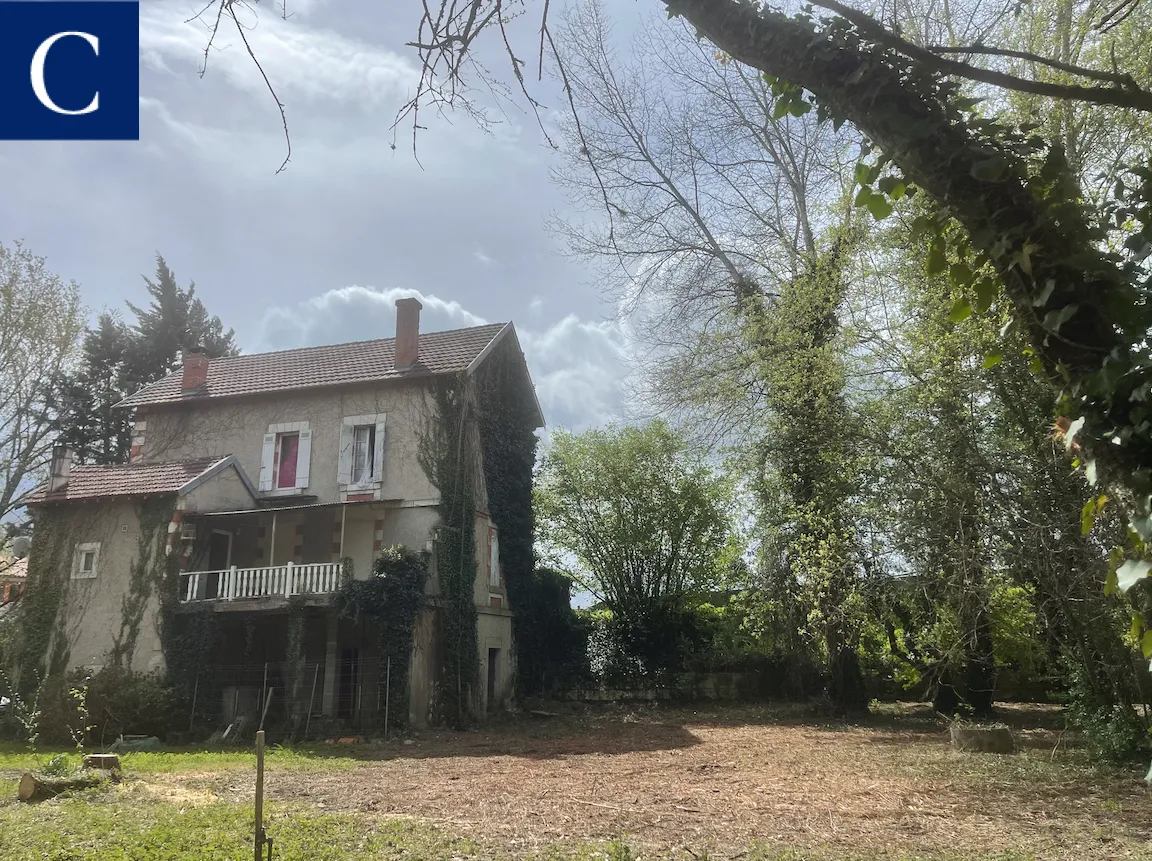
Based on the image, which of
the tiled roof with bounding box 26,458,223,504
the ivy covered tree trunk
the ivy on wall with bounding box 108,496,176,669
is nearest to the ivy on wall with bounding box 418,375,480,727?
the tiled roof with bounding box 26,458,223,504

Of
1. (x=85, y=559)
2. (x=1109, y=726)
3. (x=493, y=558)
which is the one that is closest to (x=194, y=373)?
(x=85, y=559)

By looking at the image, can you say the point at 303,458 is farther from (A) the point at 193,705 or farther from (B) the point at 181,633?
(A) the point at 193,705

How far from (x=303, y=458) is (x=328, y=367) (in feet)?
9.01

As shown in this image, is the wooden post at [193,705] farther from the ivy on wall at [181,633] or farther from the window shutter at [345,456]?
the window shutter at [345,456]

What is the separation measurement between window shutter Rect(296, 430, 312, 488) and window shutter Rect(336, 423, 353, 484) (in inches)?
34.7

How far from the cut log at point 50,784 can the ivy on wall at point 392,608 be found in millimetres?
8081

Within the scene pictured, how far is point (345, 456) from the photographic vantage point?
20781 mm

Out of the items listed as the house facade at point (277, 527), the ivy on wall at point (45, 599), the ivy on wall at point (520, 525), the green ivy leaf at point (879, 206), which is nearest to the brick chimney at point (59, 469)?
the house facade at point (277, 527)

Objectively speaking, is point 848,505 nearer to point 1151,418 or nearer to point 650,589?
point 650,589

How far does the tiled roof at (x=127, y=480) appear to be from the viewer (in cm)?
1916

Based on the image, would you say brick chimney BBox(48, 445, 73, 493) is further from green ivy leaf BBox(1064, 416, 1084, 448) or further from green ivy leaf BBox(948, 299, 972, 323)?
green ivy leaf BBox(1064, 416, 1084, 448)

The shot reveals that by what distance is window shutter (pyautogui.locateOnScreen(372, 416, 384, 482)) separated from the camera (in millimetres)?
20469

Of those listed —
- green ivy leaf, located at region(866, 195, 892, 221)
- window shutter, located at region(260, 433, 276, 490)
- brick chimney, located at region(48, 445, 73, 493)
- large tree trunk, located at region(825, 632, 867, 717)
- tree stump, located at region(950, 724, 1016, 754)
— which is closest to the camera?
green ivy leaf, located at region(866, 195, 892, 221)

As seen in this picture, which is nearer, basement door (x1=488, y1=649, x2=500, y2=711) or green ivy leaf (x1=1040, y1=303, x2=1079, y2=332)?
green ivy leaf (x1=1040, y1=303, x2=1079, y2=332)
